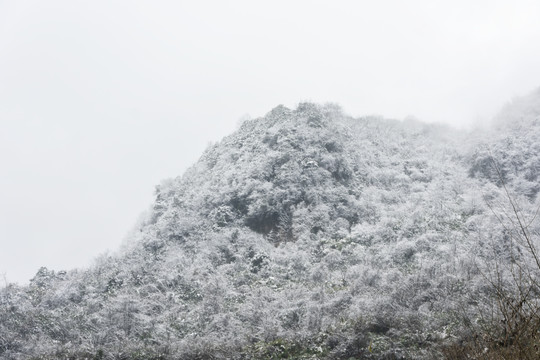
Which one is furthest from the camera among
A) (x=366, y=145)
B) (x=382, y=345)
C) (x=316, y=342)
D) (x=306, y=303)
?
(x=366, y=145)

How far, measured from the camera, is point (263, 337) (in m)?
17.1

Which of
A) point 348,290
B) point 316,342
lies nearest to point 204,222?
point 348,290

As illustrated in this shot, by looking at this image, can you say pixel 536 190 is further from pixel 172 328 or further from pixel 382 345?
pixel 172 328

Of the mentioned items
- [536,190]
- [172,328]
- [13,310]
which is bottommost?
[536,190]

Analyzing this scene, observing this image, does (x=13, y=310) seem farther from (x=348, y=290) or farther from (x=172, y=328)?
(x=348, y=290)

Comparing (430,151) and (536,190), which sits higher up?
(430,151)

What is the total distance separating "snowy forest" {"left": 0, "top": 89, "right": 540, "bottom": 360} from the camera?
16.2 meters

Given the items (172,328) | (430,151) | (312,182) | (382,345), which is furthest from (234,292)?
(430,151)

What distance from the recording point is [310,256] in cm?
2741

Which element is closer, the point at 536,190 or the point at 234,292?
the point at 234,292

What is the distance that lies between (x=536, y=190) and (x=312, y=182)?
1680 cm

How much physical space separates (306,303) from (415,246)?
886cm

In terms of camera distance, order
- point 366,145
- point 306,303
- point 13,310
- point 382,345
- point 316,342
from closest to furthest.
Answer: point 382,345 < point 316,342 < point 306,303 < point 13,310 < point 366,145

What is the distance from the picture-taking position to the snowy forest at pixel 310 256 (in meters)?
16.2
